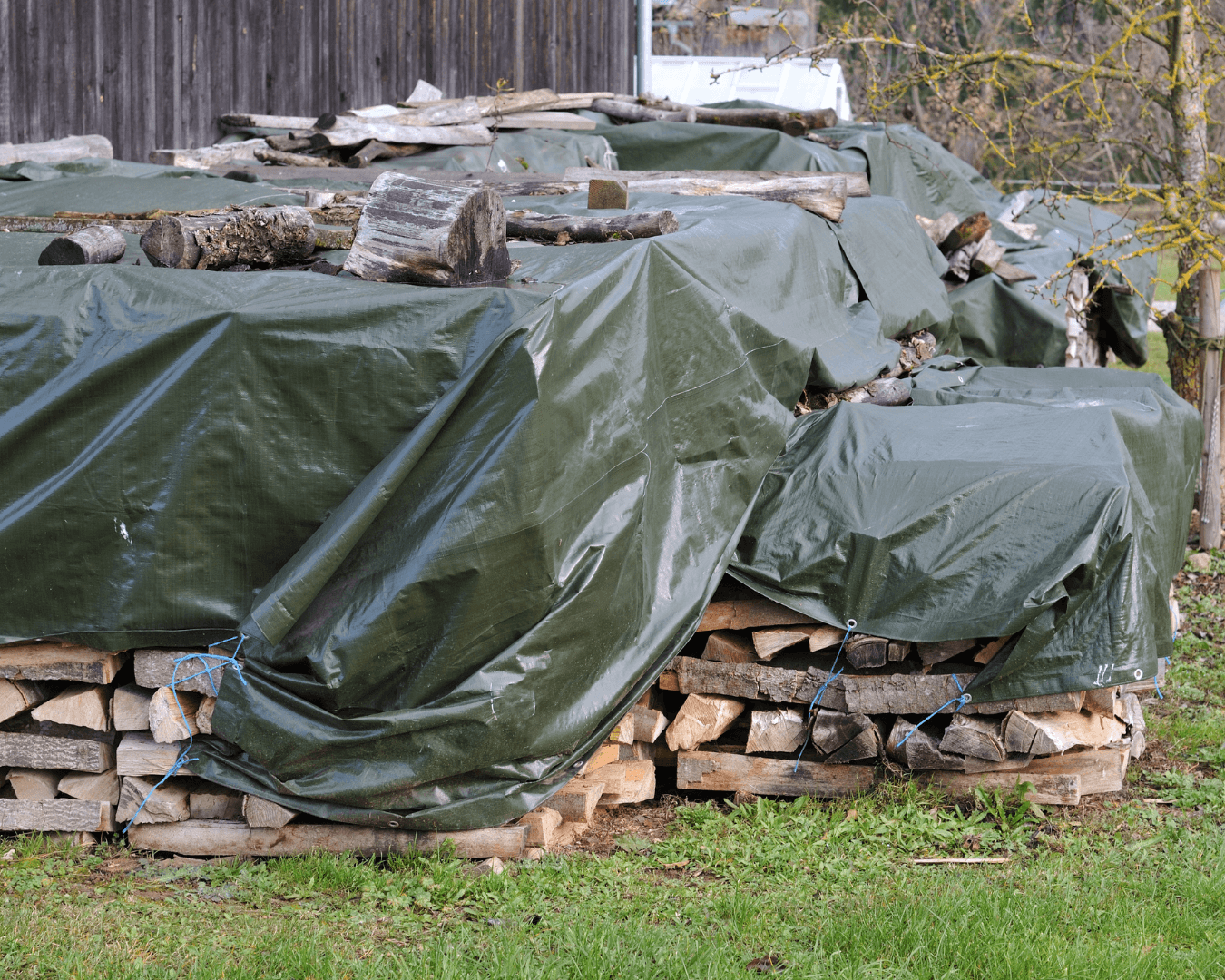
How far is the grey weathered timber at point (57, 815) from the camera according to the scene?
3688mm

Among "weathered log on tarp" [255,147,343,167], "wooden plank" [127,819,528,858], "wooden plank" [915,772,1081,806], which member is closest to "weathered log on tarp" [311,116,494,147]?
"weathered log on tarp" [255,147,343,167]

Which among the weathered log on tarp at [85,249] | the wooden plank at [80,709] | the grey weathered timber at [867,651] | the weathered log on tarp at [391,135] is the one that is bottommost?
the wooden plank at [80,709]

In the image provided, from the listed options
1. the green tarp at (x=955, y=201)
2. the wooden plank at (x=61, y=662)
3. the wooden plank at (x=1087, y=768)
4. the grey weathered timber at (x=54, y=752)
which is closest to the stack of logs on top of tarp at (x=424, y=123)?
the green tarp at (x=955, y=201)

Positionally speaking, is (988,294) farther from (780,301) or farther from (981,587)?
(981,587)

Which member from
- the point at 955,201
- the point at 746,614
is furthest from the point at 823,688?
the point at 955,201

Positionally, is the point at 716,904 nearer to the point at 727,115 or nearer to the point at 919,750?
the point at 919,750

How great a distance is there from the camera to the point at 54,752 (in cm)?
370

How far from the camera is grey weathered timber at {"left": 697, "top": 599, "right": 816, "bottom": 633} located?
13.7 ft

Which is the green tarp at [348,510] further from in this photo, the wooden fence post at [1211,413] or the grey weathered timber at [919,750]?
the wooden fence post at [1211,413]

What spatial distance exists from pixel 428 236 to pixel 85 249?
4.08 feet

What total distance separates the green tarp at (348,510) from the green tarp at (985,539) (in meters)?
0.84

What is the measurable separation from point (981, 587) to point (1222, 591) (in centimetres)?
366

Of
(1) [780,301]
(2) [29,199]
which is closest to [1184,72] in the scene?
(1) [780,301]

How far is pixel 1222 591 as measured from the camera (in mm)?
6723
